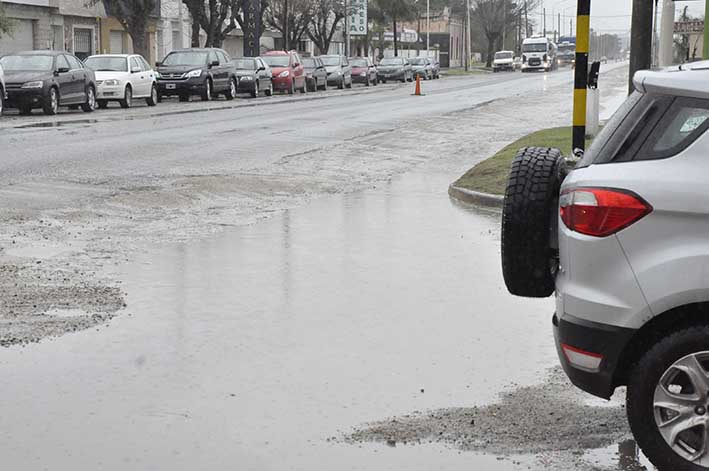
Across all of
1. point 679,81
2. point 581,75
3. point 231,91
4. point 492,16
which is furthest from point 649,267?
point 492,16

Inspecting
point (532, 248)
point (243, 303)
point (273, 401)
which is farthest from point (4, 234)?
point (532, 248)

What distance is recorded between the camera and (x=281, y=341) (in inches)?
295

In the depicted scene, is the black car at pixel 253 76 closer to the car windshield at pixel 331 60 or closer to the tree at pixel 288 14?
Answer: the car windshield at pixel 331 60

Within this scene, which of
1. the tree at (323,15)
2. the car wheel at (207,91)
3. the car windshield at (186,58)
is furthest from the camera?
the tree at (323,15)

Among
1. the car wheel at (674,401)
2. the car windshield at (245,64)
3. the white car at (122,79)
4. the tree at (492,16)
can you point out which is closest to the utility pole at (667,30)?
the white car at (122,79)

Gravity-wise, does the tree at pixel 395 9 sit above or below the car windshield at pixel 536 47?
above

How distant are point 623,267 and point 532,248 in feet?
2.49

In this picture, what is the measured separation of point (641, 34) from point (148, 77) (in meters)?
23.0

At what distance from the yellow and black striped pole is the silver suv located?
9.34 meters

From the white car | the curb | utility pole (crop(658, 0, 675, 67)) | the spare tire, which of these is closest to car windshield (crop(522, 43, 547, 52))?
the white car

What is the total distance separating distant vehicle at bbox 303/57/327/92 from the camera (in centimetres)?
5725

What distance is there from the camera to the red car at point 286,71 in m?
51.7

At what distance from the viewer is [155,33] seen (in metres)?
67.2

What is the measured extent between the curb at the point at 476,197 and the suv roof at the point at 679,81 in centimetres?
894
